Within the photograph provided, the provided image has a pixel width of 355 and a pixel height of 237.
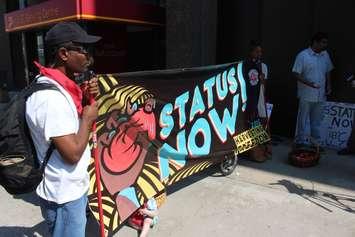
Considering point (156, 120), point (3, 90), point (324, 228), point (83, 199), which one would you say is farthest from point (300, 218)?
point (3, 90)

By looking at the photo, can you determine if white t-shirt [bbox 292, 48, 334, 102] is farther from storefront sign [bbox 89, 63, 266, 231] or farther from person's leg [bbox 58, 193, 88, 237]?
person's leg [bbox 58, 193, 88, 237]

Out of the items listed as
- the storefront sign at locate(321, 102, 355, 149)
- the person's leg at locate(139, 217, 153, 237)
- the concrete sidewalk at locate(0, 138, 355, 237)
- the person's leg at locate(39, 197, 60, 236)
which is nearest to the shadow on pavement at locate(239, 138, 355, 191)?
the concrete sidewalk at locate(0, 138, 355, 237)

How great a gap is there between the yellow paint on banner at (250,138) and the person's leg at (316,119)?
1120 mm

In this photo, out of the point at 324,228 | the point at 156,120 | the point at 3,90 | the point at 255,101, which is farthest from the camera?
the point at 3,90

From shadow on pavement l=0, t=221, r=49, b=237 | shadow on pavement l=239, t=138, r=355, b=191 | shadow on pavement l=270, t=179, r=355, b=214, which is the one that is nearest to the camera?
shadow on pavement l=0, t=221, r=49, b=237

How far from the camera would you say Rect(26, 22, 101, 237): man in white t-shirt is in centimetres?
209

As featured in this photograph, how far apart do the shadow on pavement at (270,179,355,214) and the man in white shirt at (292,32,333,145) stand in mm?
1614

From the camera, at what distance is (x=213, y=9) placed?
793 centimetres

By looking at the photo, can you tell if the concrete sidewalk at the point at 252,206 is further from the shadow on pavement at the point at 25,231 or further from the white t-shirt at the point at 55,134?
the white t-shirt at the point at 55,134

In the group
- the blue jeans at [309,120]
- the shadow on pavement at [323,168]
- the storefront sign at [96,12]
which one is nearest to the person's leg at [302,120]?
the blue jeans at [309,120]

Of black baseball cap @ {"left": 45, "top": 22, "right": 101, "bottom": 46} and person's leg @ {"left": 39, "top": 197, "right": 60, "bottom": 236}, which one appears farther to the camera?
person's leg @ {"left": 39, "top": 197, "right": 60, "bottom": 236}

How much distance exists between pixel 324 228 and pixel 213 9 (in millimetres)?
→ 5032

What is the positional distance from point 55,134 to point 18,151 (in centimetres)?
26

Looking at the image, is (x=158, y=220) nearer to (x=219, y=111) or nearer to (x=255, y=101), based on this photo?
(x=219, y=111)
